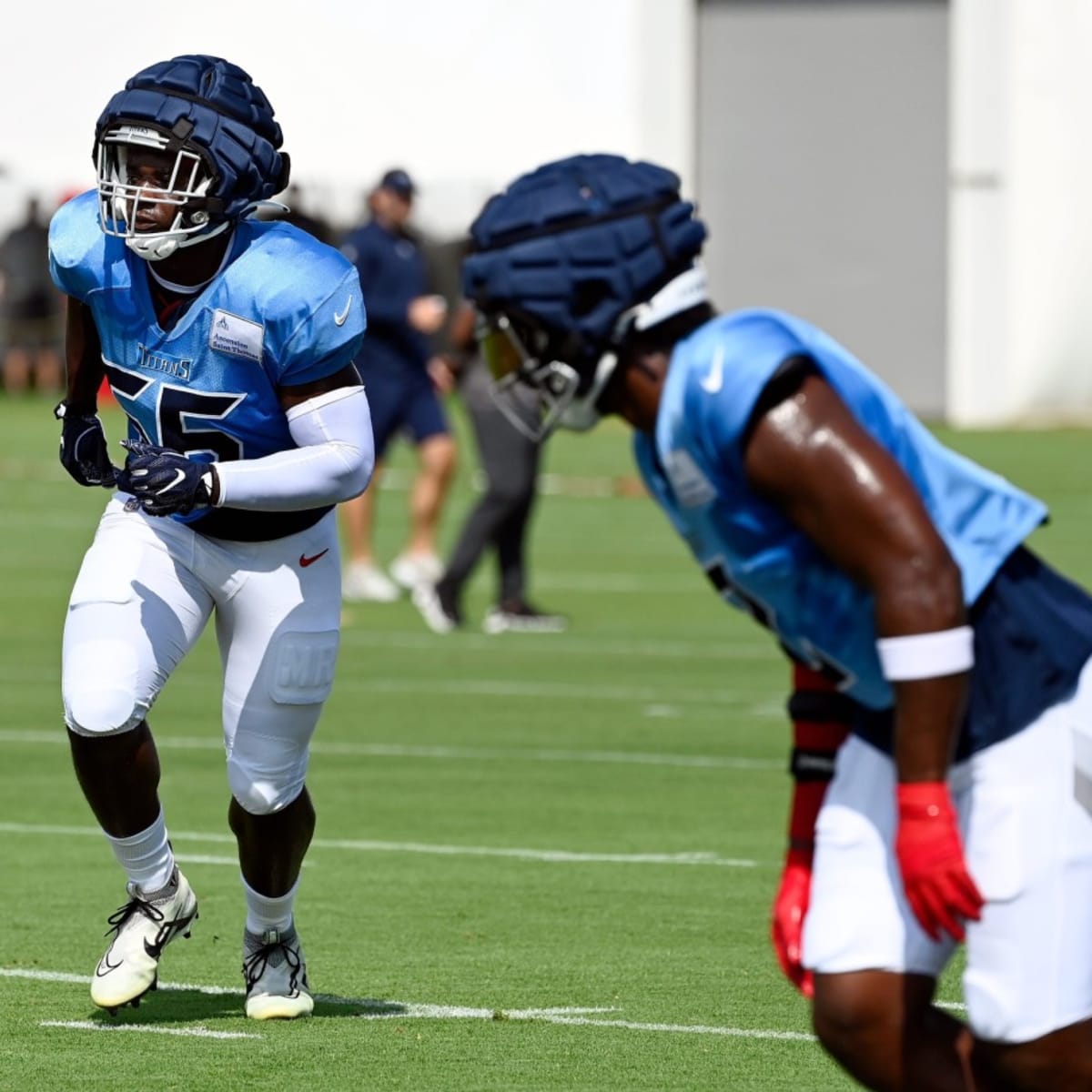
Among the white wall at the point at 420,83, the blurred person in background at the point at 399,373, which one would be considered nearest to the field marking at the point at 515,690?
the blurred person in background at the point at 399,373

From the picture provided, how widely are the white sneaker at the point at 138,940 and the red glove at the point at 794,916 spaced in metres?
2.07

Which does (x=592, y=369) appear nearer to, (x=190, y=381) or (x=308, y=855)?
(x=190, y=381)

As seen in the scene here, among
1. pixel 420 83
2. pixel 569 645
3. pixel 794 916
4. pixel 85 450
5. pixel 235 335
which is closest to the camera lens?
pixel 794 916

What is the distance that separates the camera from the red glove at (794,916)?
14.3 feet

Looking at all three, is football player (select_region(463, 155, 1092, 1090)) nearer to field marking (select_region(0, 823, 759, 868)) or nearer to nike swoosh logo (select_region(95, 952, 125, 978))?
nike swoosh logo (select_region(95, 952, 125, 978))

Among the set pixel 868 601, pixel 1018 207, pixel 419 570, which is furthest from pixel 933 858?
pixel 1018 207

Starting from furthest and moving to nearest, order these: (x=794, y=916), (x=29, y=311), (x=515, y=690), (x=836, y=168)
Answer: (x=29, y=311)
(x=836, y=168)
(x=515, y=690)
(x=794, y=916)

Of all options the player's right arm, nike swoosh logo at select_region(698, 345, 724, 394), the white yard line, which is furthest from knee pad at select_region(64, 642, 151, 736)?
the white yard line

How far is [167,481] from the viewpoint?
570cm

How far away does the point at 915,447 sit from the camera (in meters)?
4.25

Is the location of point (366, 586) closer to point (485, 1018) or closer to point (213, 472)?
point (485, 1018)

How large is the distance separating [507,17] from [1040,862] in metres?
29.5

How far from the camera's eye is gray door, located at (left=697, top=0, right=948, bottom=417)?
30.1 m

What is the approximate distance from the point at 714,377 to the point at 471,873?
4218 mm
